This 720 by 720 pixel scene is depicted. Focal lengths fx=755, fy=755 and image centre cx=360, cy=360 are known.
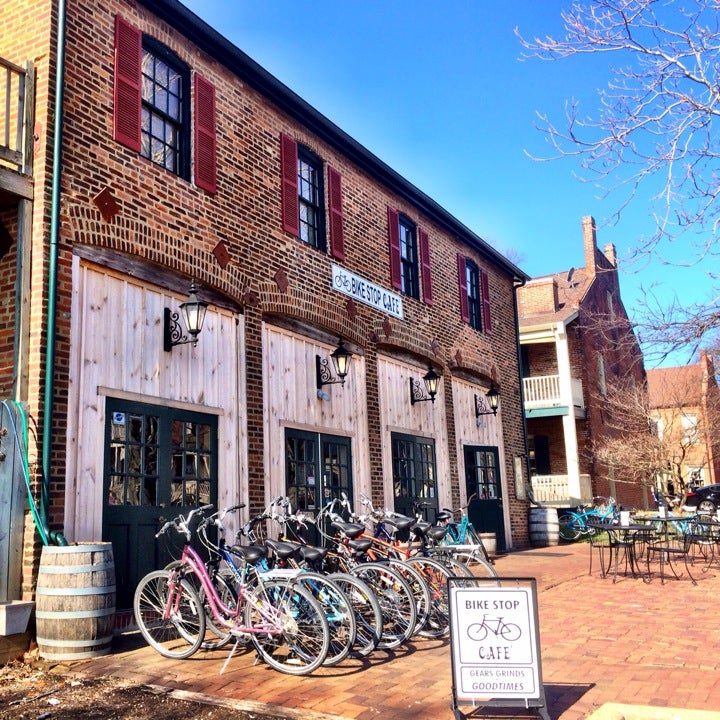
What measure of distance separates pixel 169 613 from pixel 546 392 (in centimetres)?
1944

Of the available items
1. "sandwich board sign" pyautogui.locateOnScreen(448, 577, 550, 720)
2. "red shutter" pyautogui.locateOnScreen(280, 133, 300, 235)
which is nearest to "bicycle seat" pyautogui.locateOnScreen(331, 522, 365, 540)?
"sandwich board sign" pyautogui.locateOnScreen(448, 577, 550, 720)

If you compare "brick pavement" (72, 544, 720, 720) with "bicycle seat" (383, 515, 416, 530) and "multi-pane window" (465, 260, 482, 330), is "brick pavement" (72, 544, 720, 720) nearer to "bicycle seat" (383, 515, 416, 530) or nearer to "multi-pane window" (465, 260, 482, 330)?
"bicycle seat" (383, 515, 416, 530)

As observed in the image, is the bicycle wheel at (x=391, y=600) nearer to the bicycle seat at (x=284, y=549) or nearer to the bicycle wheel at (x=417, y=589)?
the bicycle wheel at (x=417, y=589)

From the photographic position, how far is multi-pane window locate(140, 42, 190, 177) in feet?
27.7

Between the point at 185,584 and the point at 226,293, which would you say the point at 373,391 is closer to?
the point at 226,293

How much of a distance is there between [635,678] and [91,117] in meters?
6.89

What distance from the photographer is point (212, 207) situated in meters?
9.05

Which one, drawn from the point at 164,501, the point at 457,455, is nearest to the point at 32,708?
the point at 164,501

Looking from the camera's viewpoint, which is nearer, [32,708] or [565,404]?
[32,708]

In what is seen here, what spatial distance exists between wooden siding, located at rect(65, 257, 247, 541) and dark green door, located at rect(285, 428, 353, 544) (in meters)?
1.11

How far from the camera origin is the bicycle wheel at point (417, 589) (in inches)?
252

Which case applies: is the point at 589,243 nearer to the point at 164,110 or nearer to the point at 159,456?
the point at 164,110

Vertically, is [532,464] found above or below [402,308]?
below

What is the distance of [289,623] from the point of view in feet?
18.0
